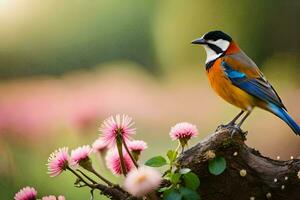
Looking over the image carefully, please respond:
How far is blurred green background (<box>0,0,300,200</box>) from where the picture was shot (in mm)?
1430

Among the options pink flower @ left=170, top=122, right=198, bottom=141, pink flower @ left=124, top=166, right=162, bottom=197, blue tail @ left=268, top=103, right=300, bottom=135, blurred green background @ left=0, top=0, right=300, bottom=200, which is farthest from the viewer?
blurred green background @ left=0, top=0, right=300, bottom=200

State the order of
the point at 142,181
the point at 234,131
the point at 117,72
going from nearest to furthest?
the point at 142,181, the point at 234,131, the point at 117,72

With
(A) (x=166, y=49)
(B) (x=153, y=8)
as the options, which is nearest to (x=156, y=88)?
(A) (x=166, y=49)

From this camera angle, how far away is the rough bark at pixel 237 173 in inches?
31.5

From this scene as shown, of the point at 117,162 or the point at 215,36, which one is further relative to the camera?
the point at 215,36

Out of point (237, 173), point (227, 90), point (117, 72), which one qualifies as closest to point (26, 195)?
point (237, 173)

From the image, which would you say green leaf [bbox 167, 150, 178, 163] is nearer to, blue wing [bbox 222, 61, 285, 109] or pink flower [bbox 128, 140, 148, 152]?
pink flower [bbox 128, 140, 148, 152]

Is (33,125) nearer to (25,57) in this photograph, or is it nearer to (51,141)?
(51,141)

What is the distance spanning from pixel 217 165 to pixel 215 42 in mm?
315

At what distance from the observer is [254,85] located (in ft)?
3.37

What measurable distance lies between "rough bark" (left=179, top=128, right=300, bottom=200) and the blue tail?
0.39ft

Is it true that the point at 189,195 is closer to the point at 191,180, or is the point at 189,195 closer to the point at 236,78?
the point at 191,180

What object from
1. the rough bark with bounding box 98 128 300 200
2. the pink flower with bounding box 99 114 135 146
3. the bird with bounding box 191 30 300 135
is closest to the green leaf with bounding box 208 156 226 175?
the rough bark with bounding box 98 128 300 200

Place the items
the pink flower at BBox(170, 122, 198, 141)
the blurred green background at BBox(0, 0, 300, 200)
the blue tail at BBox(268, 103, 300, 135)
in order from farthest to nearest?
the blurred green background at BBox(0, 0, 300, 200) < the blue tail at BBox(268, 103, 300, 135) < the pink flower at BBox(170, 122, 198, 141)
